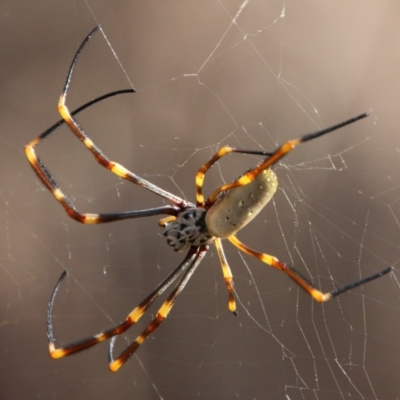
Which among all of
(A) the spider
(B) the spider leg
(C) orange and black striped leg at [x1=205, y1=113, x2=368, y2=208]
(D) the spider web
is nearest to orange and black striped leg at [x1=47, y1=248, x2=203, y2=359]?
(A) the spider

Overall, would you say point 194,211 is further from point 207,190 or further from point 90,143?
point 207,190

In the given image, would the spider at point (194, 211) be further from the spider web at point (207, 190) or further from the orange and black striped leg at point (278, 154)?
the spider web at point (207, 190)

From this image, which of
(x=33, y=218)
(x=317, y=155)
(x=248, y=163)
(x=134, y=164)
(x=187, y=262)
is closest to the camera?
(x=187, y=262)

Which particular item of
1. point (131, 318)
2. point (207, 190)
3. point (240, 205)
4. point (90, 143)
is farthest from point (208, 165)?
point (207, 190)

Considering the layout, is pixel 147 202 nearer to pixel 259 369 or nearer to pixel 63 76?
pixel 63 76

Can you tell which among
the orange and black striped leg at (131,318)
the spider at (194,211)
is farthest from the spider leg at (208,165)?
the orange and black striped leg at (131,318)

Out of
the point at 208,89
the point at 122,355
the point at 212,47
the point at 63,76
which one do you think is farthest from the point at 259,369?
the point at 63,76
